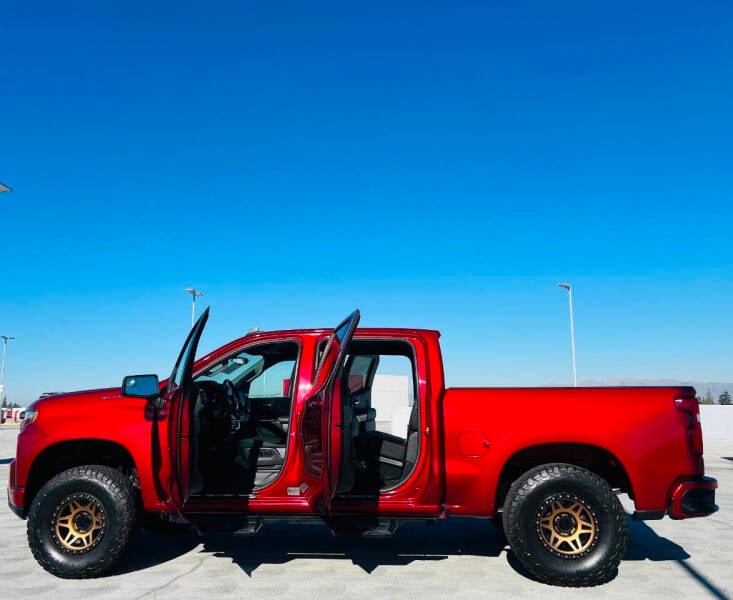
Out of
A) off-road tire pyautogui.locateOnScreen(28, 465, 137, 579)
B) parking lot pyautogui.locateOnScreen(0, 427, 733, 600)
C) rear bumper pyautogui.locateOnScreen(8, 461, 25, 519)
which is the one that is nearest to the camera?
parking lot pyautogui.locateOnScreen(0, 427, 733, 600)

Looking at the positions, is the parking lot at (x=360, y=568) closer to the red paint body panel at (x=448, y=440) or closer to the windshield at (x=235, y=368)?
the red paint body panel at (x=448, y=440)

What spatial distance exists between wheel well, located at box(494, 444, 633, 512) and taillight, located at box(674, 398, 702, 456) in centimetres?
53

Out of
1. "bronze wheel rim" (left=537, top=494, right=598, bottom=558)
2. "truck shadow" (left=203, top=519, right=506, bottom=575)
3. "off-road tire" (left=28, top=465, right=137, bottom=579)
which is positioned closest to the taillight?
"bronze wheel rim" (left=537, top=494, right=598, bottom=558)

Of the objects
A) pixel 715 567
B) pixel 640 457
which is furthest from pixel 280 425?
pixel 715 567

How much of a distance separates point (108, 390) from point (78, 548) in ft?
4.02

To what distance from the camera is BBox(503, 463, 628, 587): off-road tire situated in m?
4.56

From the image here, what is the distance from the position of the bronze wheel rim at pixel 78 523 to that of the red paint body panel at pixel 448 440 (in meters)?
0.37

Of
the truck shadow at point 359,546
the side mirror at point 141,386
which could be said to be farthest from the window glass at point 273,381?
the truck shadow at point 359,546

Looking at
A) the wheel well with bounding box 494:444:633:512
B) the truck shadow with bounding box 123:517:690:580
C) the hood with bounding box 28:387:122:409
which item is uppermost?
the hood with bounding box 28:387:122:409

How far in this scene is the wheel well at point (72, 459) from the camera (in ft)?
16.7

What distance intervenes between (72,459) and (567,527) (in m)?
4.04

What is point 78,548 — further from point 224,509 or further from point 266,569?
point 266,569

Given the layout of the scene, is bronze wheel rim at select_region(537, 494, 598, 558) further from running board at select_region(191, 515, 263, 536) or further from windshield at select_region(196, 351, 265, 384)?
windshield at select_region(196, 351, 265, 384)

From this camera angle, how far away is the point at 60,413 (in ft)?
16.5
